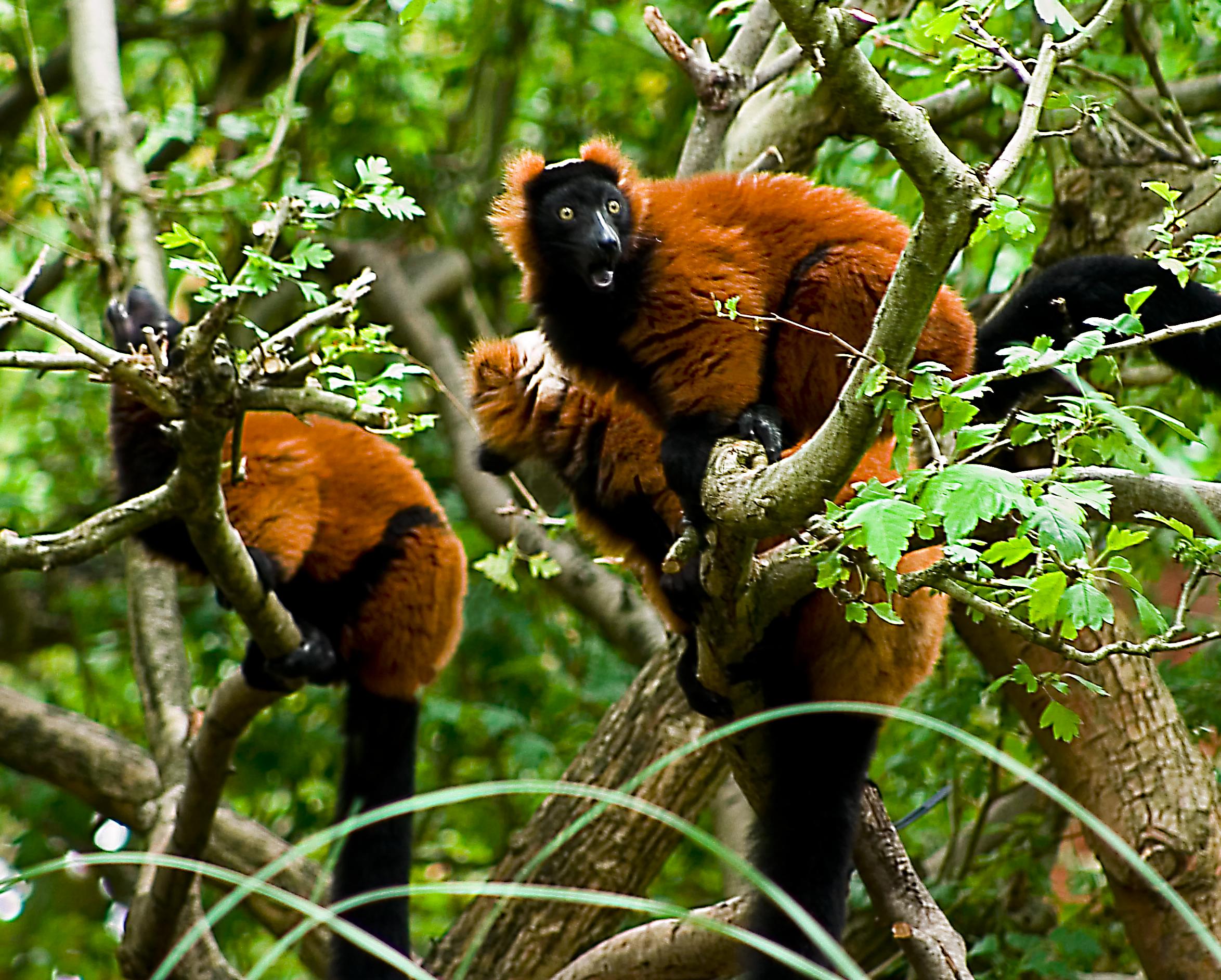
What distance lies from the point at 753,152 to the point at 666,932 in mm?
3311

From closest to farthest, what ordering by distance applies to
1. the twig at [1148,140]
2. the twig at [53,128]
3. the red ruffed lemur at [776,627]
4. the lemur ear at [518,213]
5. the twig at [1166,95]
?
1. the red ruffed lemur at [776,627]
2. the lemur ear at [518,213]
3. the twig at [1148,140]
4. the twig at [1166,95]
5. the twig at [53,128]

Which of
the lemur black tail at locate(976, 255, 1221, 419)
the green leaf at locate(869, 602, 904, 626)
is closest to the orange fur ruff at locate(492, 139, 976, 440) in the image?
the lemur black tail at locate(976, 255, 1221, 419)

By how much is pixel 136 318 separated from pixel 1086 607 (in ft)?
15.3

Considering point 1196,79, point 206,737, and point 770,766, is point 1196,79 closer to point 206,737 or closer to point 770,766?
point 770,766

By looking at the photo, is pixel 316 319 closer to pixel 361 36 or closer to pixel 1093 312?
pixel 1093 312

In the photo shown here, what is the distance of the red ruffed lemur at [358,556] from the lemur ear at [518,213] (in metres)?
1.60

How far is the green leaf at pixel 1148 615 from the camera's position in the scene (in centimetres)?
255

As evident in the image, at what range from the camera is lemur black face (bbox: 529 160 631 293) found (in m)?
3.89

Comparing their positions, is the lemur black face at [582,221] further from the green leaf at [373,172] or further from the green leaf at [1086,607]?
the green leaf at [1086,607]

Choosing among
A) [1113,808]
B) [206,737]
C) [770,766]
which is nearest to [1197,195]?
[1113,808]

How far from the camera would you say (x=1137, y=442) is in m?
2.05

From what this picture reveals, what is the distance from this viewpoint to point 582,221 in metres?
4.07

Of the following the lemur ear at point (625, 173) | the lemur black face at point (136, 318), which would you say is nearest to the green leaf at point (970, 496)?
the lemur ear at point (625, 173)

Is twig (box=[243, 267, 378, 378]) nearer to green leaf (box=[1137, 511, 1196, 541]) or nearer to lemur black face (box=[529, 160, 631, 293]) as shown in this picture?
lemur black face (box=[529, 160, 631, 293])
